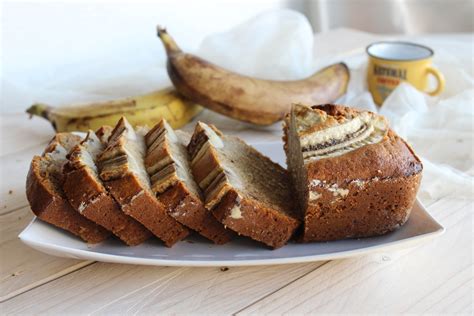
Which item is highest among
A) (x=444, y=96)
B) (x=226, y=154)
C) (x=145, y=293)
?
(x=226, y=154)

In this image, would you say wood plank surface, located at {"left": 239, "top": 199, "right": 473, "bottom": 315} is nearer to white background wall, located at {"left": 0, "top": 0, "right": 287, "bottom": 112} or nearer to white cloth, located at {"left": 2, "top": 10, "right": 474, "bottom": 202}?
white cloth, located at {"left": 2, "top": 10, "right": 474, "bottom": 202}

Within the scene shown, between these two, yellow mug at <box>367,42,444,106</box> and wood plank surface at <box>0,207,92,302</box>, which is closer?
wood plank surface at <box>0,207,92,302</box>

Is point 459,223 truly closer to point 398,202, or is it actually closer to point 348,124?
point 398,202

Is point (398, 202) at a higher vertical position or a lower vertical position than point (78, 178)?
lower

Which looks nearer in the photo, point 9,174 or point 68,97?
point 9,174

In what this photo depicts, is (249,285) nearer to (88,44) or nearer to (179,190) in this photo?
(179,190)

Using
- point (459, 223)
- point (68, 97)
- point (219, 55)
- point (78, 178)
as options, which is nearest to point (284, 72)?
point (219, 55)

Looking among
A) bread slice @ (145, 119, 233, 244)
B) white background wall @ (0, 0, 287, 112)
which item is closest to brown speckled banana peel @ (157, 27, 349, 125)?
white background wall @ (0, 0, 287, 112)
